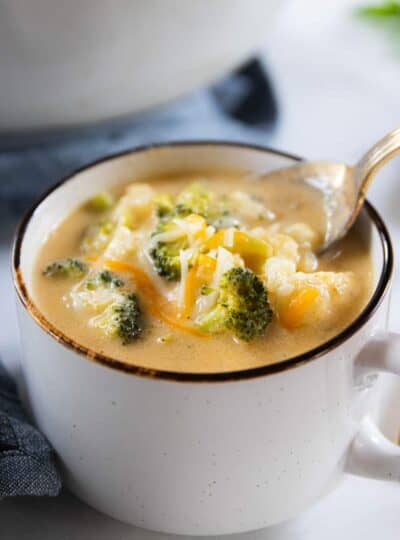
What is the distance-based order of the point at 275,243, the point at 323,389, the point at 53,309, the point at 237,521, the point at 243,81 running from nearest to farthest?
the point at 323,389, the point at 237,521, the point at 53,309, the point at 275,243, the point at 243,81

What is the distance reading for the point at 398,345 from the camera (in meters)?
1.44

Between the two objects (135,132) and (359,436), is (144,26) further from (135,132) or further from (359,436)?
(359,436)

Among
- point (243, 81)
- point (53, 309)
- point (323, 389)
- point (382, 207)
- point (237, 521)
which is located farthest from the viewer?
point (243, 81)

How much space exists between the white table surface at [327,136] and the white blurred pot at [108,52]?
35 centimetres

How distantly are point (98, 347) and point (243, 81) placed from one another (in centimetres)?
159

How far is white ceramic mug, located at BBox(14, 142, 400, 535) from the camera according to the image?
1364 mm

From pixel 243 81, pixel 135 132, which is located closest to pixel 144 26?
pixel 135 132

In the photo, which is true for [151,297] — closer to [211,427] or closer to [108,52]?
[211,427]

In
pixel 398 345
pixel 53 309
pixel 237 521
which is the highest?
pixel 398 345

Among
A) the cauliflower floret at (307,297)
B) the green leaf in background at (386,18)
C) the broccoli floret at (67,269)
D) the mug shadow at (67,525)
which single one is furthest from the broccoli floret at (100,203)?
the green leaf in background at (386,18)

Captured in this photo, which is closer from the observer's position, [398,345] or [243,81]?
[398,345]

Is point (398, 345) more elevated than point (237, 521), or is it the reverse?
point (398, 345)

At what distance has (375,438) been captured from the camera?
5.27ft

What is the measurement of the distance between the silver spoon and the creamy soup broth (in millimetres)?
28
